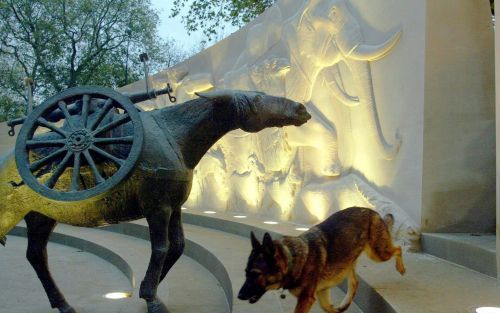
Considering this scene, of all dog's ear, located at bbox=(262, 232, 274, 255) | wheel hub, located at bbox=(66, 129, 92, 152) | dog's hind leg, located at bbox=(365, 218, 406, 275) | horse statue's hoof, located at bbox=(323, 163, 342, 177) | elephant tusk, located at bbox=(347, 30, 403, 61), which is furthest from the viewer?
horse statue's hoof, located at bbox=(323, 163, 342, 177)

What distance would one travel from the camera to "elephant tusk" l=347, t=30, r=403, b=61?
4.89 m

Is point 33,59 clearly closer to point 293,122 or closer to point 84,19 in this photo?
point 84,19

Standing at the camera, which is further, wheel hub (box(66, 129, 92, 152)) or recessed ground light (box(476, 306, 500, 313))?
wheel hub (box(66, 129, 92, 152))

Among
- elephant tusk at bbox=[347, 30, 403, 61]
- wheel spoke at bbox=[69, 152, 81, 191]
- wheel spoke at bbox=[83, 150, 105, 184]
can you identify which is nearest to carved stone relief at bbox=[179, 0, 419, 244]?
elephant tusk at bbox=[347, 30, 403, 61]

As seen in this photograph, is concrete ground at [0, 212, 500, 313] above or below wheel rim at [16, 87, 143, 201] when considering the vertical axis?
below

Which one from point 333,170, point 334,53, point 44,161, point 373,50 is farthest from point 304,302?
point 334,53

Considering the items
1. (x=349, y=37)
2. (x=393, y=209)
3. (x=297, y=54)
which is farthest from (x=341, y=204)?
(x=297, y=54)

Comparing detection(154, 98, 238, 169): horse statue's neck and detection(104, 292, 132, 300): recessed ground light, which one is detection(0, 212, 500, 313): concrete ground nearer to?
detection(104, 292, 132, 300): recessed ground light

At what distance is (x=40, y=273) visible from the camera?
144 inches

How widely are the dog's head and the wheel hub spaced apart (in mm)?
1434

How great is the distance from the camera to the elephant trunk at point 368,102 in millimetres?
5098

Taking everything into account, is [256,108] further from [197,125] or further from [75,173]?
[75,173]

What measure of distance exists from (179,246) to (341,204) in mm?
2507

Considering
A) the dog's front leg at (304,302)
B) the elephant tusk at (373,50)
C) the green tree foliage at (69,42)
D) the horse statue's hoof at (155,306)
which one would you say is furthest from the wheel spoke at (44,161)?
the green tree foliage at (69,42)
